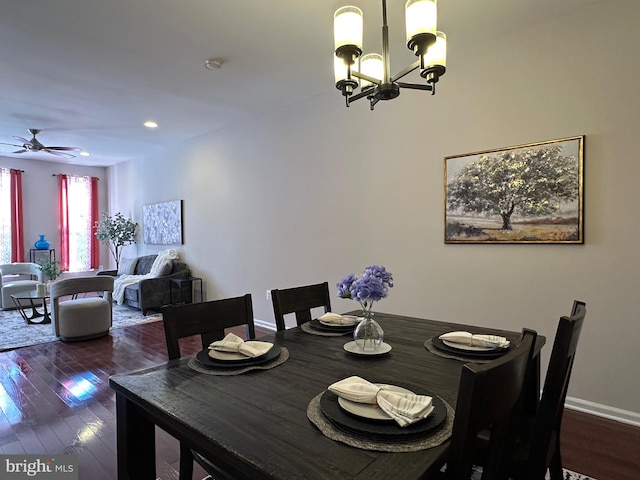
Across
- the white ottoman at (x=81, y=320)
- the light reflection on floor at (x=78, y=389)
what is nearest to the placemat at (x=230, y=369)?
the light reflection on floor at (x=78, y=389)

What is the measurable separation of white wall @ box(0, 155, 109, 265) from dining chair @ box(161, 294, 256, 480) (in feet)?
24.9

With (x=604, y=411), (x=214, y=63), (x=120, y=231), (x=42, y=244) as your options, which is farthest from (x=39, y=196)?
(x=604, y=411)

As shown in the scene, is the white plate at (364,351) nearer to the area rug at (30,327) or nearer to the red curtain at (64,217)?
the area rug at (30,327)

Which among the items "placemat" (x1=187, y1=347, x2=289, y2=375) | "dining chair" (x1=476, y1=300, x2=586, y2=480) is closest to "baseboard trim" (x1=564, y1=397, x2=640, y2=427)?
"dining chair" (x1=476, y1=300, x2=586, y2=480)

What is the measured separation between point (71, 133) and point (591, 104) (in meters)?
6.24

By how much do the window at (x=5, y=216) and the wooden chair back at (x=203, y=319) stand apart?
7.50 meters

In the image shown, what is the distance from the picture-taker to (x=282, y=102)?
13.7 ft

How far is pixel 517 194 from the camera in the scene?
8.70 ft

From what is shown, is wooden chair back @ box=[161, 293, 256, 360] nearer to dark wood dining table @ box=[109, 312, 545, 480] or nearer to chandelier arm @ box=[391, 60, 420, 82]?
dark wood dining table @ box=[109, 312, 545, 480]

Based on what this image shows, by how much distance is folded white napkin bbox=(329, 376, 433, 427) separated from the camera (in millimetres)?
899

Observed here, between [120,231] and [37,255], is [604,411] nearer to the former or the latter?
[120,231]

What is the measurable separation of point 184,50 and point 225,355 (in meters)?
2.60

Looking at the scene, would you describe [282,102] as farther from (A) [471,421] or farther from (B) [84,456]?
(A) [471,421]

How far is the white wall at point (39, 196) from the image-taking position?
281 inches
